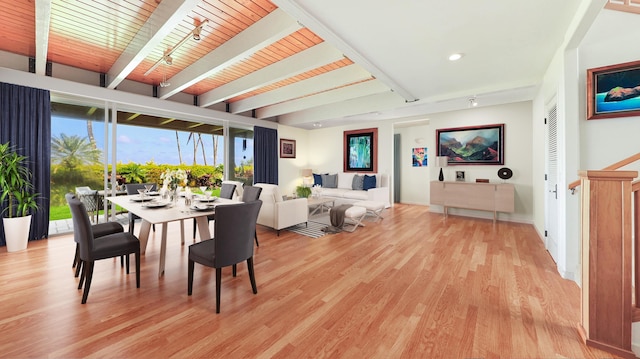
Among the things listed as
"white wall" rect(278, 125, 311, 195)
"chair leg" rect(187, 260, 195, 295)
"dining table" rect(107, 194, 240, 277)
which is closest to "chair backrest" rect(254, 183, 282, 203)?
"dining table" rect(107, 194, 240, 277)

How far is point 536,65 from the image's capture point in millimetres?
3346

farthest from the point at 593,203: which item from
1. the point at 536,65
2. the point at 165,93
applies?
the point at 165,93

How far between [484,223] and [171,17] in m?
6.02

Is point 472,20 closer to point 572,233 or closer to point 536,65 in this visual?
point 536,65

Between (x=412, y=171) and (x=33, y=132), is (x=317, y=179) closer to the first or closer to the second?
(x=412, y=171)

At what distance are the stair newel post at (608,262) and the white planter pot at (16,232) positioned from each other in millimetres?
6082

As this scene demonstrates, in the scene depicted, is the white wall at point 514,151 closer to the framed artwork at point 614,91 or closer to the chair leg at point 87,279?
the framed artwork at point 614,91

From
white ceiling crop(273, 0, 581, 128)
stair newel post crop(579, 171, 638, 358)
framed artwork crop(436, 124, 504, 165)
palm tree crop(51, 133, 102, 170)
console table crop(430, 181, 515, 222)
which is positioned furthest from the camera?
framed artwork crop(436, 124, 504, 165)

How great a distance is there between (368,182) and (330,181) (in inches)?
50.4

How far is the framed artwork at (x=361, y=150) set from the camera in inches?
289

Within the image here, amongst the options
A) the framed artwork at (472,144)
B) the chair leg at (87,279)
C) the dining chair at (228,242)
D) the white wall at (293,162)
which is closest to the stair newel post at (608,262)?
the dining chair at (228,242)

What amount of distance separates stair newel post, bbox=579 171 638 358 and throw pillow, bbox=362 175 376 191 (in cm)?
511

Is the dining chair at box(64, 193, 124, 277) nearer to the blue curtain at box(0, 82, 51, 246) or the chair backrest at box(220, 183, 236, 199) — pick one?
the chair backrest at box(220, 183, 236, 199)

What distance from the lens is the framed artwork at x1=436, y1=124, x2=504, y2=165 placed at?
5.34 m
